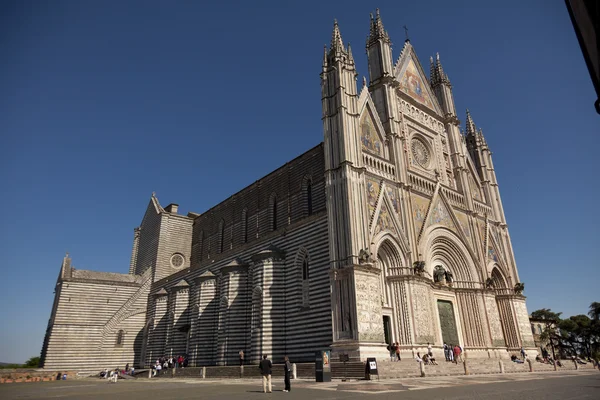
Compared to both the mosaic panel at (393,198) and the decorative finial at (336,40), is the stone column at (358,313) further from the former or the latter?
the decorative finial at (336,40)

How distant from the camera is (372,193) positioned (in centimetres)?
2231

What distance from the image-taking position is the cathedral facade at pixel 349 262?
20.8m

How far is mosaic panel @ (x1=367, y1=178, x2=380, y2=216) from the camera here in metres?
21.8

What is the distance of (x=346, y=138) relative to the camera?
22.1 metres

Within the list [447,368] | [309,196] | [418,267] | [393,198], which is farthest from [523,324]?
[309,196]

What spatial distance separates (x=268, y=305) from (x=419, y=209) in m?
11.1

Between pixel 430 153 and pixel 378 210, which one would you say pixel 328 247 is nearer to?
pixel 378 210

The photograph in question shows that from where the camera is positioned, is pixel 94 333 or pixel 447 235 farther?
pixel 94 333

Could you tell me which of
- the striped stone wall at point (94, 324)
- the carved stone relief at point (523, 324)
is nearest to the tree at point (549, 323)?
the carved stone relief at point (523, 324)

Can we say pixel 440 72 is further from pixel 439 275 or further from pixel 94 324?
pixel 94 324

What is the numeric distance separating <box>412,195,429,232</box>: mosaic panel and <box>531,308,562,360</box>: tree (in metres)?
31.2

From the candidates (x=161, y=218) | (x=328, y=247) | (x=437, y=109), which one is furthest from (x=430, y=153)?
(x=161, y=218)

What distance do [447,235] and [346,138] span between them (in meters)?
10.0

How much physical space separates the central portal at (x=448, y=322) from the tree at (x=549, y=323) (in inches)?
1106
